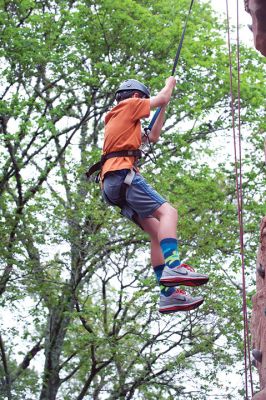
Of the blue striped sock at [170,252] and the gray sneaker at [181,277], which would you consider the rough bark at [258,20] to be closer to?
the blue striped sock at [170,252]

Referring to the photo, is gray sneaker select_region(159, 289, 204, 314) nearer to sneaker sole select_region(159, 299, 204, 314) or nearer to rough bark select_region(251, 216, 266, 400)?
sneaker sole select_region(159, 299, 204, 314)

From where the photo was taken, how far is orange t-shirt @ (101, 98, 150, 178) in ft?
21.0

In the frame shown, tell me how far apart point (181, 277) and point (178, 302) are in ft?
1.11

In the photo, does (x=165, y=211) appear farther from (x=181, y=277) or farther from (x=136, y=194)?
(x=181, y=277)

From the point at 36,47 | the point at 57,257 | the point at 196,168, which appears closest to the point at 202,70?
the point at 196,168

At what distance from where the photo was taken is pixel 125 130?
6445mm

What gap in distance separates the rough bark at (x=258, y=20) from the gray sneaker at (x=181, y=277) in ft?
5.79

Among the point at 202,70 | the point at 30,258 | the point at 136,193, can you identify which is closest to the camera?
the point at 136,193

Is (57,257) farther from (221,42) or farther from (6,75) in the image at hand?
(221,42)

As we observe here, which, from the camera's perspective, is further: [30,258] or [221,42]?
[221,42]

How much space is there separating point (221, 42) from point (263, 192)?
329 cm

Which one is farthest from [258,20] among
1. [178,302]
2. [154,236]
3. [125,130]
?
[178,302]

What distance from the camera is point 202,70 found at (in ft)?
60.3

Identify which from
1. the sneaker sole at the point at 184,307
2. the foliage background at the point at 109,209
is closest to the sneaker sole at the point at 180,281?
the sneaker sole at the point at 184,307
